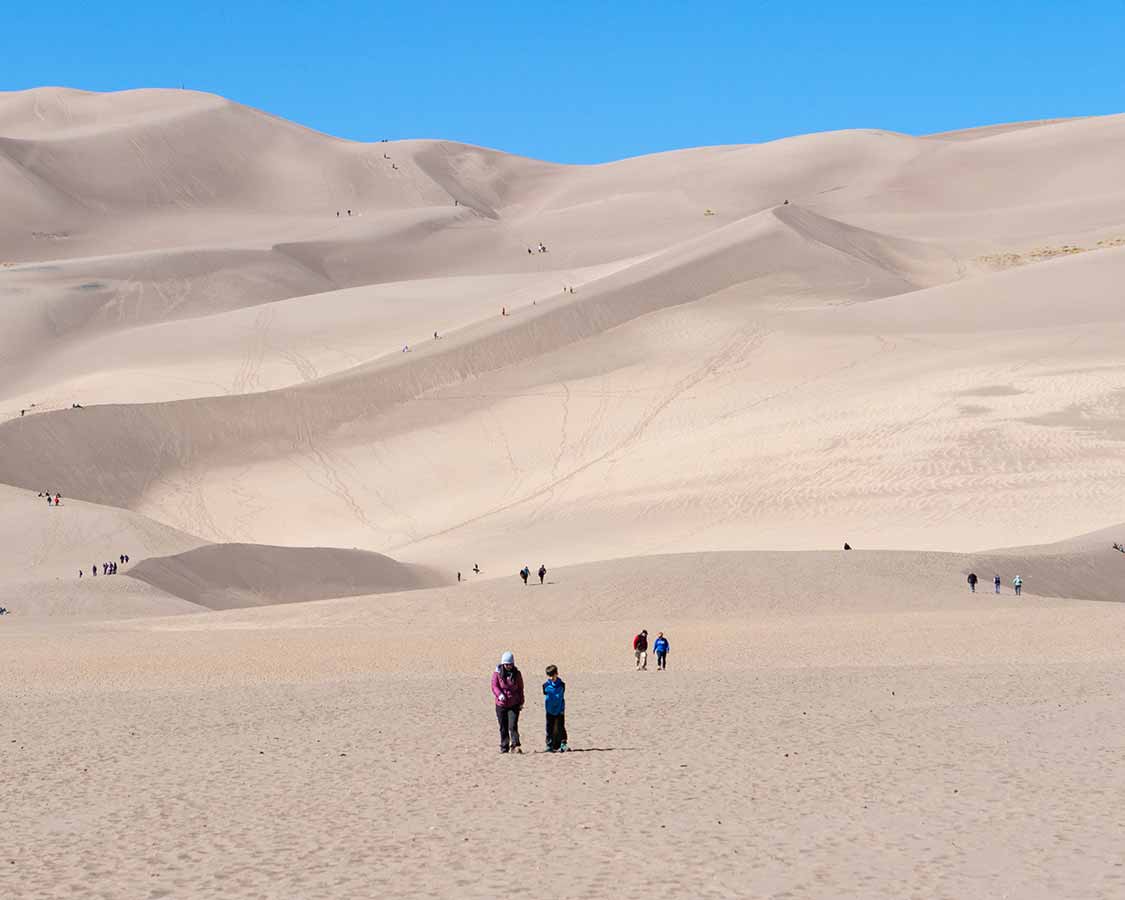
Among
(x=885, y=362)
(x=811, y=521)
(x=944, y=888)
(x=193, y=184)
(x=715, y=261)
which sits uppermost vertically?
(x=193, y=184)

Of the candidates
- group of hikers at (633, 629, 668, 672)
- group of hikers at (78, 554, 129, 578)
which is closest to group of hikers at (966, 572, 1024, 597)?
group of hikers at (633, 629, 668, 672)

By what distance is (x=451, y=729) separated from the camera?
1560cm

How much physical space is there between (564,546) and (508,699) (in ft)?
107

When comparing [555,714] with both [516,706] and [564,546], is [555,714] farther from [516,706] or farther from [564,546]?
[564,546]

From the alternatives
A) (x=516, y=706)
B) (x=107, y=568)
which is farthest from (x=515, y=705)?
(x=107, y=568)

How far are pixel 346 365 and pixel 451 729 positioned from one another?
200 feet

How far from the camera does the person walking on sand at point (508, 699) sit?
13844 mm

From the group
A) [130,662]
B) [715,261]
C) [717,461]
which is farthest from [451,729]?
[715,261]

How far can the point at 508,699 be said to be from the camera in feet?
45.4

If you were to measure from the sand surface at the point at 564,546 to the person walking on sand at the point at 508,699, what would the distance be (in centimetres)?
34

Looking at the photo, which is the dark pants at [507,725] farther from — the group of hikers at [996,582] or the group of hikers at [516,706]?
the group of hikers at [996,582]

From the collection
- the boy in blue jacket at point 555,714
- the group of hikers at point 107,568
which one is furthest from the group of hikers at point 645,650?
the group of hikers at point 107,568

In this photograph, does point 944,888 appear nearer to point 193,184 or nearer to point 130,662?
point 130,662

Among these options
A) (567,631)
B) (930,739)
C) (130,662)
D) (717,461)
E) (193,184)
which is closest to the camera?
(930,739)
